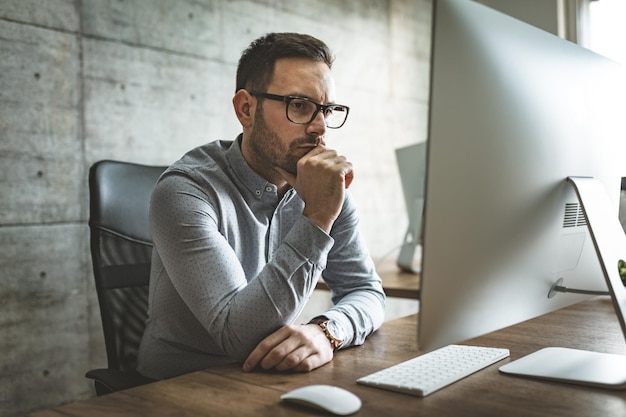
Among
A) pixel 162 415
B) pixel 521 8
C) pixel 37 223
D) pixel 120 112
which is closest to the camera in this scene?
pixel 162 415

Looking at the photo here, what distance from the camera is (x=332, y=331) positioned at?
125 centimetres

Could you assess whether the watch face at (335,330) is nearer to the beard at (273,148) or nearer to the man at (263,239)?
the man at (263,239)

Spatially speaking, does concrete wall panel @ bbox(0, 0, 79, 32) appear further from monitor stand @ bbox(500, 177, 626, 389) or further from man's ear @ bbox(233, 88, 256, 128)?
monitor stand @ bbox(500, 177, 626, 389)

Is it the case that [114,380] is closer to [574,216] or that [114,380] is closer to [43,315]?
[574,216]

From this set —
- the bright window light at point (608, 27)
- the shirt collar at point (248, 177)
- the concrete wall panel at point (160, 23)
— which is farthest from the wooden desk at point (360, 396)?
the bright window light at point (608, 27)

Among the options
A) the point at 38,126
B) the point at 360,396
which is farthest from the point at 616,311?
the point at 38,126

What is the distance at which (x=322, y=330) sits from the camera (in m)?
1.24

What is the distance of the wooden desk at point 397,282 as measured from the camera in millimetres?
1983

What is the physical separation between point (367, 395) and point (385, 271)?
1629 millimetres

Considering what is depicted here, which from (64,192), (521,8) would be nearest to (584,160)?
(64,192)

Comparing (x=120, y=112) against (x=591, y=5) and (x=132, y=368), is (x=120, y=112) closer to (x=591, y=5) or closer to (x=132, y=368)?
(x=132, y=368)

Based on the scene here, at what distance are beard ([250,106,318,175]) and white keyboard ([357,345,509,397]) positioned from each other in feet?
1.91

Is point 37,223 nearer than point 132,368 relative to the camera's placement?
No

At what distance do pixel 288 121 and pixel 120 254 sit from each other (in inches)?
23.2
